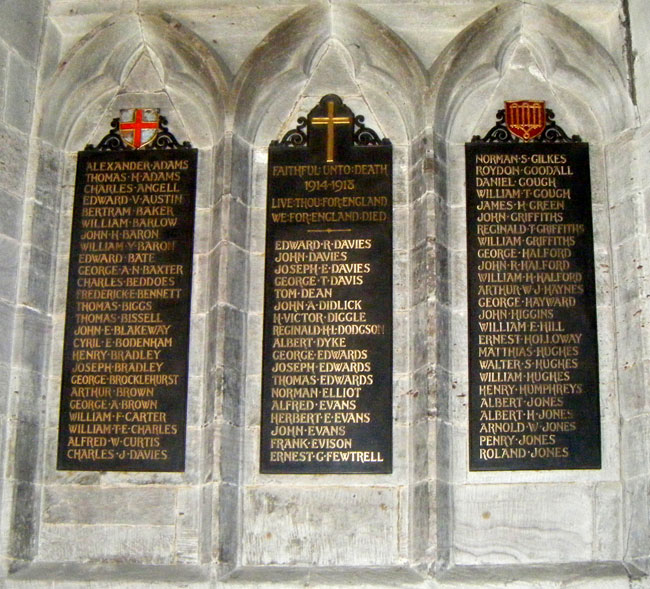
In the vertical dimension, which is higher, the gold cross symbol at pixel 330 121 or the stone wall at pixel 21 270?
the gold cross symbol at pixel 330 121

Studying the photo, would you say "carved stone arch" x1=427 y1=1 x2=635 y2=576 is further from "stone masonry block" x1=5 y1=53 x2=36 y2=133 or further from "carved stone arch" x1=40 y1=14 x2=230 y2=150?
"stone masonry block" x1=5 y1=53 x2=36 y2=133

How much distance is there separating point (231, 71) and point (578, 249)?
114 inches

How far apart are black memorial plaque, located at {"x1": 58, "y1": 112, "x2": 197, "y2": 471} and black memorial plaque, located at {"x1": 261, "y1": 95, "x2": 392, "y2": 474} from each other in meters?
0.64

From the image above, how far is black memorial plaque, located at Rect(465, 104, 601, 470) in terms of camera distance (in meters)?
8.66

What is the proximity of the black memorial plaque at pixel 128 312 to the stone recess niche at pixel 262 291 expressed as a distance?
108mm

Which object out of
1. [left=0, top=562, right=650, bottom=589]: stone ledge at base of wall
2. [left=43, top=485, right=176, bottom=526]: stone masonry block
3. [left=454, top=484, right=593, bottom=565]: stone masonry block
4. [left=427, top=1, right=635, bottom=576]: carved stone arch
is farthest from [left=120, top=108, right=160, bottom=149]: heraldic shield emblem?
[left=454, top=484, right=593, bottom=565]: stone masonry block

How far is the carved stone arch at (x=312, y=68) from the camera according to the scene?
9391mm

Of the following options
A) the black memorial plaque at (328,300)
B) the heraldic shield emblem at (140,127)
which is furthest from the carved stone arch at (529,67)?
the heraldic shield emblem at (140,127)

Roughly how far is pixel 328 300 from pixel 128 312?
1.45 m

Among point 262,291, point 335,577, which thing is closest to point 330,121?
point 262,291

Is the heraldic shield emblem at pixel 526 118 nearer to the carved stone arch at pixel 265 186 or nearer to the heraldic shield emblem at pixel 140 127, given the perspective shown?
the carved stone arch at pixel 265 186

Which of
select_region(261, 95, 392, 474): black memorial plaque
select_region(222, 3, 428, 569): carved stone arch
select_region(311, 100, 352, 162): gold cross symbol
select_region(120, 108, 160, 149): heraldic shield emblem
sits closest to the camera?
select_region(222, 3, 428, 569): carved stone arch

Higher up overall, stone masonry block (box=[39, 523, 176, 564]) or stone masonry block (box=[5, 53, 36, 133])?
stone masonry block (box=[5, 53, 36, 133])

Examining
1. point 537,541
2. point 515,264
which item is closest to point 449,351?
point 515,264
